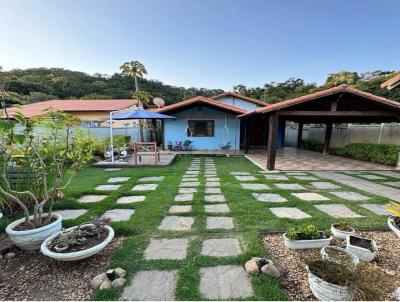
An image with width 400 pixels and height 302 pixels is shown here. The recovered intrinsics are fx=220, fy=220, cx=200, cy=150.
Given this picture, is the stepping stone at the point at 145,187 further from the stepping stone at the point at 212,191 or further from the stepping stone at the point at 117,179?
the stepping stone at the point at 212,191

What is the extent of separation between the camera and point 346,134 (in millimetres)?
11641

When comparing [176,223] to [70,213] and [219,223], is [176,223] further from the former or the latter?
[70,213]

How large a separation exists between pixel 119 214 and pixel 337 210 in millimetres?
3898

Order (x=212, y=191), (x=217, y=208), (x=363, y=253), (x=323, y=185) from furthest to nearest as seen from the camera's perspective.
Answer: (x=323, y=185) → (x=212, y=191) → (x=217, y=208) → (x=363, y=253)

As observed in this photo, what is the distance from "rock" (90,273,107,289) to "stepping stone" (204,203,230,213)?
6.95 ft

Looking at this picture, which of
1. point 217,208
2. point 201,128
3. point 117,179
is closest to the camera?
point 217,208

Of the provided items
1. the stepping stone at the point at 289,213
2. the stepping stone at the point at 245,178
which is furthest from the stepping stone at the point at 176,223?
the stepping stone at the point at 245,178

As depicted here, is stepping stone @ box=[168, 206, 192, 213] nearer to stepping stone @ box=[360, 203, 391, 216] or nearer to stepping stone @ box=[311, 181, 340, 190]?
stepping stone @ box=[360, 203, 391, 216]

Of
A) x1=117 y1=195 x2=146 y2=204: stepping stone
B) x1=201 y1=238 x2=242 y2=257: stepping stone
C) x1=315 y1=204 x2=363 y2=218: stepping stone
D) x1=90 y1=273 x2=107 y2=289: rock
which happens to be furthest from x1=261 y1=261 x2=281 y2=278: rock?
x1=117 y1=195 x2=146 y2=204: stepping stone

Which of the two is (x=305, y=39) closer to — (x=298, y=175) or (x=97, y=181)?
(x=298, y=175)

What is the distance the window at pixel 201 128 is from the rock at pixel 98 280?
454 inches

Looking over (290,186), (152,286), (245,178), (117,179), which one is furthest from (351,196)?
(117,179)

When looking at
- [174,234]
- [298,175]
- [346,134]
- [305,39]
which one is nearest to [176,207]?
[174,234]

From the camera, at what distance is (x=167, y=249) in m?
2.70
